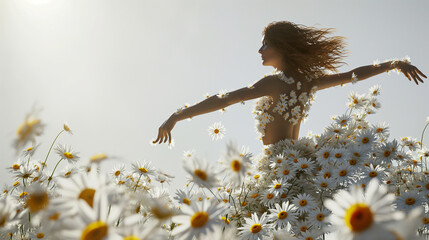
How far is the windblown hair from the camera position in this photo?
129 inches

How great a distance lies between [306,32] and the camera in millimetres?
3559

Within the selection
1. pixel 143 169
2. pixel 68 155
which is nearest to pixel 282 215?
pixel 143 169

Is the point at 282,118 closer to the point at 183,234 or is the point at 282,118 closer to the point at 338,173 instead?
the point at 338,173

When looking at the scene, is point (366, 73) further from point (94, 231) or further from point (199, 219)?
point (94, 231)

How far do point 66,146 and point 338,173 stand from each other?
1.90 m

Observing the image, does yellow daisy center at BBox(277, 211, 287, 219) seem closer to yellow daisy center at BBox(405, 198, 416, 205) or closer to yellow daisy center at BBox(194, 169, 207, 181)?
yellow daisy center at BBox(405, 198, 416, 205)

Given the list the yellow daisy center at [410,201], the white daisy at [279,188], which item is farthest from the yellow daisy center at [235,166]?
the yellow daisy center at [410,201]

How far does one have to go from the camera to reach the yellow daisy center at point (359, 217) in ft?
1.66

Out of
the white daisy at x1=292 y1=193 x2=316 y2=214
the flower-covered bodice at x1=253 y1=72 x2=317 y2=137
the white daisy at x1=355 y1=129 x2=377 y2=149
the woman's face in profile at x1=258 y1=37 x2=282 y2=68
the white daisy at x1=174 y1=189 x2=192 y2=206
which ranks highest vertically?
A: the woman's face in profile at x1=258 y1=37 x2=282 y2=68

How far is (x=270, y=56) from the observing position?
343 centimetres

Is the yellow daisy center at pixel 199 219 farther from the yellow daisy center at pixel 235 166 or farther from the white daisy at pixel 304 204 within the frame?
the white daisy at pixel 304 204

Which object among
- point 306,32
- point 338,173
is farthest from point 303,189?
point 306,32

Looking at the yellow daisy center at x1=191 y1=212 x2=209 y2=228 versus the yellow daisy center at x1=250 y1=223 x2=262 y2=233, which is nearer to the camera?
the yellow daisy center at x1=191 y1=212 x2=209 y2=228

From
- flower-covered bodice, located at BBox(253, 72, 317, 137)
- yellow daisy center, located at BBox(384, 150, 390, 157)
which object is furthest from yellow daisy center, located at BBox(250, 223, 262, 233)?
flower-covered bodice, located at BBox(253, 72, 317, 137)
